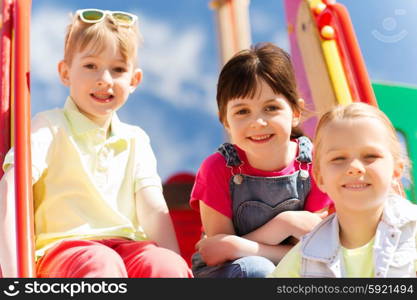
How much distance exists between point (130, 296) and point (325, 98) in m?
1.41

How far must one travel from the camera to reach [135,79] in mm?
2072

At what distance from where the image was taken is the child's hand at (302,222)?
1.79 metres

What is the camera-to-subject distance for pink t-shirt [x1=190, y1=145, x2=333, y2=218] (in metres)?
1.88

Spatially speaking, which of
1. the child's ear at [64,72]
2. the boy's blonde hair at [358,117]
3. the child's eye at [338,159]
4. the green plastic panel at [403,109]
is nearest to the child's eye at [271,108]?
the boy's blonde hair at [358,117]

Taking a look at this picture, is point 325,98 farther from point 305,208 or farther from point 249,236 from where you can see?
point 249,236

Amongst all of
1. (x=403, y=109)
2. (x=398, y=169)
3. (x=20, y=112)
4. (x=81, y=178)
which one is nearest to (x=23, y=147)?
(x=20, y=112)

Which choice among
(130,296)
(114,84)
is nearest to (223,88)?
(114,84)

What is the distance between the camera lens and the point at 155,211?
1932 millimetres

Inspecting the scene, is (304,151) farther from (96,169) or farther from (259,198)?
(96,169)

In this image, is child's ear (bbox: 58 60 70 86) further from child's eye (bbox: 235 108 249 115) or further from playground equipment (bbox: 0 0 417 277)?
child's eye (bbox: 235 108 249 115)

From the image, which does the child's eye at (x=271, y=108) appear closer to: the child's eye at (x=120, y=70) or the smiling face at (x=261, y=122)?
the smiling face at (x=261, y=122)

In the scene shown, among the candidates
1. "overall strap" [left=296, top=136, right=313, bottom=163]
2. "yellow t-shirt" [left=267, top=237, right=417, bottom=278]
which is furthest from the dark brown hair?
"yellow t-shirt" [left=267, top=237, right=417, bottom=278]

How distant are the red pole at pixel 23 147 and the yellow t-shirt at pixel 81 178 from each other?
13cm

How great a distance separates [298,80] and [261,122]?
1101mm
